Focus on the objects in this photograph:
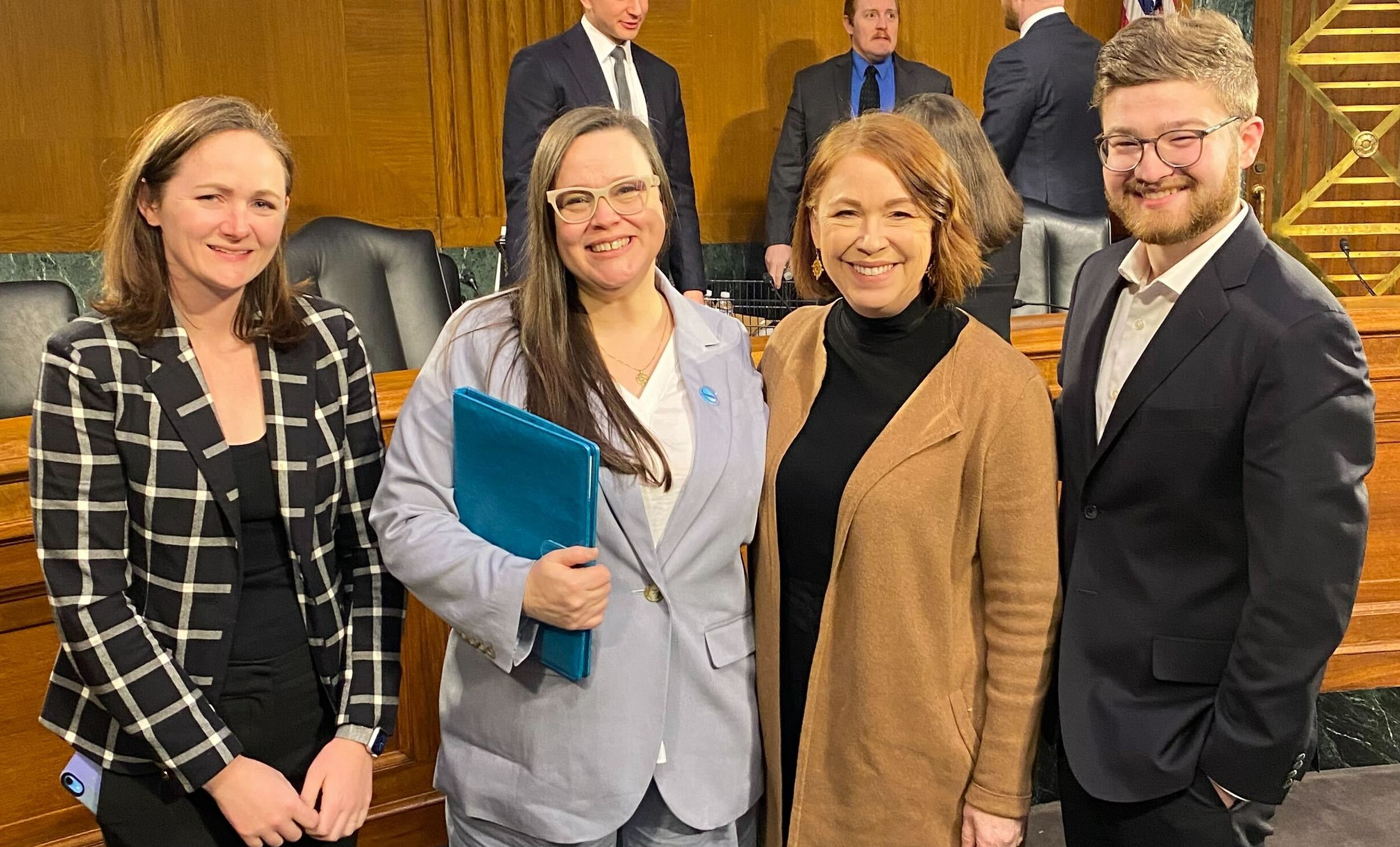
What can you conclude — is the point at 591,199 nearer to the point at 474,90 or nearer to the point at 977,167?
the point at 977,167

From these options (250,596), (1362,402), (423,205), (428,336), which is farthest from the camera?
(423,205)

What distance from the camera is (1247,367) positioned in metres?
1.48

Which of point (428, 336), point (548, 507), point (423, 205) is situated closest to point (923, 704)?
point (548, 507)

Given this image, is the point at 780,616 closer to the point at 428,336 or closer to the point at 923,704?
the point at 923,704

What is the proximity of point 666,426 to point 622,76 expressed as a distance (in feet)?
8.61

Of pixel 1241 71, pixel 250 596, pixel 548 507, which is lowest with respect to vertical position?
pixel 250 596

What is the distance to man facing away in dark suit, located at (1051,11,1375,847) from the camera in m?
1.45

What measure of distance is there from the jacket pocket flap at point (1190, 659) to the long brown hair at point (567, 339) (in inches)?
26.0

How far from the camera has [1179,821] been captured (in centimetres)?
158

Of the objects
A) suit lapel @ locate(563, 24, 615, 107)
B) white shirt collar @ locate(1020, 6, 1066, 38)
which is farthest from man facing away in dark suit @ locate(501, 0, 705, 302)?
white shirt collar @ locate(1020, 6, 1066, 38)

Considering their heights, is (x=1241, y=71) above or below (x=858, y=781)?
above

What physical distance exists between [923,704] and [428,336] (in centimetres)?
240

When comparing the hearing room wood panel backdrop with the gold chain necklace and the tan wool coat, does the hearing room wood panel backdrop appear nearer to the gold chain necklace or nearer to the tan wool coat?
the gold chain necklace

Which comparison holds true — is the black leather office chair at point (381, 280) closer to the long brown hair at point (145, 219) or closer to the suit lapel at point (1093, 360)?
the long brown hair at point (145, 219)
